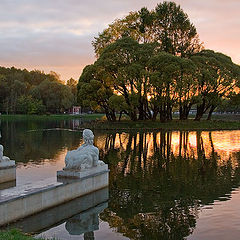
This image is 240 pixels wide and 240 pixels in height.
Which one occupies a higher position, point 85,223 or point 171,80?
point 171,80

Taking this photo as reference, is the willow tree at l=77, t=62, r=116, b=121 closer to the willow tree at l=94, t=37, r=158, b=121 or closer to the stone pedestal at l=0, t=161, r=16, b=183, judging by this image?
the willow tree at l=94, t=37, r=158, b=121

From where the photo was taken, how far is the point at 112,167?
1719cm

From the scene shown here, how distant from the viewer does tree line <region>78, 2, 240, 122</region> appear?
141 ft

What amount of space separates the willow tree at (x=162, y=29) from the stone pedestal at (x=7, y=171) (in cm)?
4050

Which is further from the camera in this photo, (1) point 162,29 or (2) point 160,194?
(1) point 162,29

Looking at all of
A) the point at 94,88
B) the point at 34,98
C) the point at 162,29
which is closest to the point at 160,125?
the point at 94,88

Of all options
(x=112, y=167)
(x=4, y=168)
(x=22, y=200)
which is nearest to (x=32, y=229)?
(x=22, y=200)

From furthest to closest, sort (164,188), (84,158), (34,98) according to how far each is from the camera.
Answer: (34,98) → (164,188) → (84,158)

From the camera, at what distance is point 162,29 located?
174 ft

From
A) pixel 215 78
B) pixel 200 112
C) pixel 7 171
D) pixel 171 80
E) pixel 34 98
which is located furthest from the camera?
pixel 34 98

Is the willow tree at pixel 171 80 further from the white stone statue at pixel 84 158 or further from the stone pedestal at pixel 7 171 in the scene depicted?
the white stone statue at pixel 84 158

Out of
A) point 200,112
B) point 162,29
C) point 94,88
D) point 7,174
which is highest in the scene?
point 162,29

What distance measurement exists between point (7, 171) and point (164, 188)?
595 cm

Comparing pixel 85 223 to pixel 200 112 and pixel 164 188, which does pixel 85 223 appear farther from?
pixel 200 112
